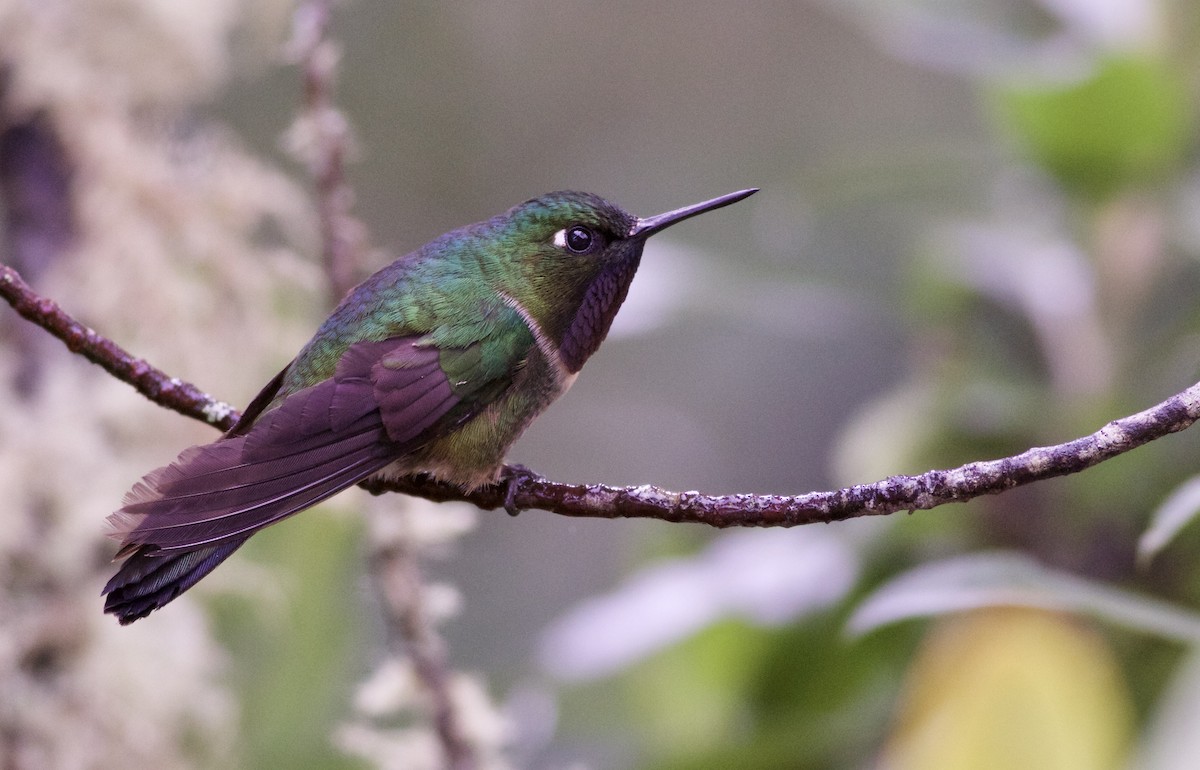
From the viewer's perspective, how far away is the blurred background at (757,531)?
4.70 feet

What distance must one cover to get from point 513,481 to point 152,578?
386mm

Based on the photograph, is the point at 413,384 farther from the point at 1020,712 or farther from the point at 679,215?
the point at 1020,712

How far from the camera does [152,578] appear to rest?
2.99 ft

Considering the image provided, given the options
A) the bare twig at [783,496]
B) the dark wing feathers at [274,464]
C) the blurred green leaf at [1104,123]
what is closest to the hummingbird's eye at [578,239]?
the dark wing feathers at [274,464]

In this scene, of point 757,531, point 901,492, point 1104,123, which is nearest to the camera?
point 901,492

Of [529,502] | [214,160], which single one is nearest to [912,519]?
[529,502]

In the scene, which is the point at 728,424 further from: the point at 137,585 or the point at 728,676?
the point at 137,585

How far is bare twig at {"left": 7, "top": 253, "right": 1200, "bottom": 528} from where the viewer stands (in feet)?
2.60

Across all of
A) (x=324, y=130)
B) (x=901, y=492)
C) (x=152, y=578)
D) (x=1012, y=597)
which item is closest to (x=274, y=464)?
(x=152, y=578)

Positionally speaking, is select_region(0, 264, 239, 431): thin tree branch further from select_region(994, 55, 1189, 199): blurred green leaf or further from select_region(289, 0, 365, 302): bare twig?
select_region(994, 55, 1189, 199): blurred green leaf

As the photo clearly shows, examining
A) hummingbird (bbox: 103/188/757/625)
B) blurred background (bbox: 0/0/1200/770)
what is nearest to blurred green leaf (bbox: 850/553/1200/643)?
blurred background (bbox: 0/0/1200/770)

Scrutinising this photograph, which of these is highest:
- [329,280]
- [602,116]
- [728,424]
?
[602,116]

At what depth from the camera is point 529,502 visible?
1.07 metres

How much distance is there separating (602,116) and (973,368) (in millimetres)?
3125
